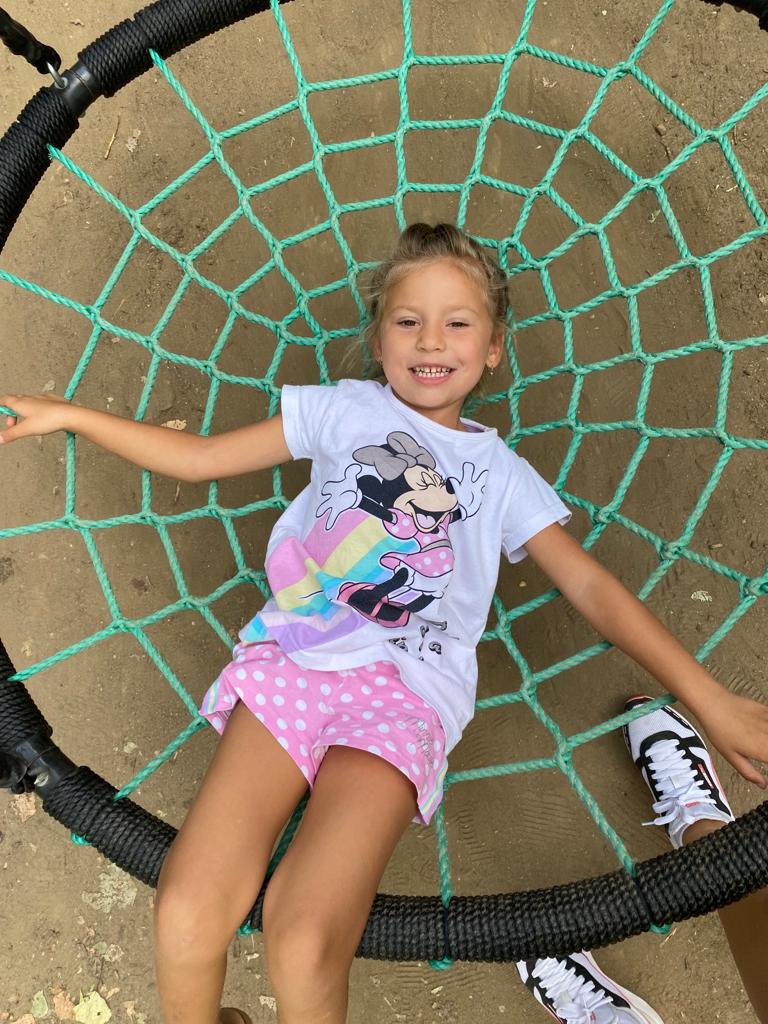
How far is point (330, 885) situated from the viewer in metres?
0.89

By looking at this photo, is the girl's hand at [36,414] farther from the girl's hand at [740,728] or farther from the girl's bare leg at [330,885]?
the girl's hand at [740,728]

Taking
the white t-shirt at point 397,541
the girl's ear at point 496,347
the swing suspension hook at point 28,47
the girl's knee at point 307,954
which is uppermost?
the swing suspension hook at point 28,47

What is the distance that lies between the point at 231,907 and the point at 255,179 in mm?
1288

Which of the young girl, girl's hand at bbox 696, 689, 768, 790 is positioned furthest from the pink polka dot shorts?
girl's hand at bbox 696, 689, 768, 790

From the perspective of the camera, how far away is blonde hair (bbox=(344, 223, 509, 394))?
1.14 m

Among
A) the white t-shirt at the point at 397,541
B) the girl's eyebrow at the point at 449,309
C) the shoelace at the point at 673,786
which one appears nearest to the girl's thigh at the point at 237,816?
the white t-shirt at the point at 397,541

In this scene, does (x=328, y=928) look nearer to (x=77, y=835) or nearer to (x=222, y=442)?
(x=77, y=835)

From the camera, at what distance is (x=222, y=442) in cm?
113

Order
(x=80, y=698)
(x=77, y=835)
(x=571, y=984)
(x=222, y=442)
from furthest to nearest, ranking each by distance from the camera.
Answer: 1. (x=80, y=698)
2. (x=571, y=984)
3. (x=222, y=442)
4. (x=77, y=835)

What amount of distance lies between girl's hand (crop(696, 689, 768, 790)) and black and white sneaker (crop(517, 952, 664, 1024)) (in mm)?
581

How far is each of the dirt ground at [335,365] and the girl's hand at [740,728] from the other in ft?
1.73

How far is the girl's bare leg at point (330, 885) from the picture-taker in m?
Answer: 0.87

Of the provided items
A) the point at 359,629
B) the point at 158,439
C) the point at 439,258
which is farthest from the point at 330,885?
the point at 439,258

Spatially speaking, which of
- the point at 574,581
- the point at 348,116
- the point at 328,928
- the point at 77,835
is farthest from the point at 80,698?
the point at 348,116
